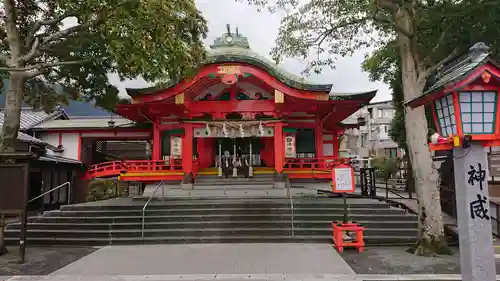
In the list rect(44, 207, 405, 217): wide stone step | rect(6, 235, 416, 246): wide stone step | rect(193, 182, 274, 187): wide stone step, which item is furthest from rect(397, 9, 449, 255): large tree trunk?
rect(193, 182, 274, 187): wide stone step

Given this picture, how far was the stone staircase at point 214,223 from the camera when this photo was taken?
33.4 ft

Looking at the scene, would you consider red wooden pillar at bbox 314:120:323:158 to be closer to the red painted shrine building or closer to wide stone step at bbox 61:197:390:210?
the red painted shrine building

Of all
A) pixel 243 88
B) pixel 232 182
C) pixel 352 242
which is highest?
pixel 243 88

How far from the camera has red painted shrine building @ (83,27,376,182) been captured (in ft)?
46.5

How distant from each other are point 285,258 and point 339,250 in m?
1.51

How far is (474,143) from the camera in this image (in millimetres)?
4965

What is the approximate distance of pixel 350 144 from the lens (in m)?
49.9

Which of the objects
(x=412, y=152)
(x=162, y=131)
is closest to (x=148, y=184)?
(x=162, y=131)

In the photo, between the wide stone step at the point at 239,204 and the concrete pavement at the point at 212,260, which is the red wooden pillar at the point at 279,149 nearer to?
the wide stone step at the point at 239,204

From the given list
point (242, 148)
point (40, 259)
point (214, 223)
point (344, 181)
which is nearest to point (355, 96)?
point (242, 148)

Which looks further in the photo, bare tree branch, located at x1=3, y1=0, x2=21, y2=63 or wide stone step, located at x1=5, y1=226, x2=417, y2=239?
wide stone step, located at x1=5, y1=226, x2=417, y2=239

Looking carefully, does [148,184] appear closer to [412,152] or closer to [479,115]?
[412,152]

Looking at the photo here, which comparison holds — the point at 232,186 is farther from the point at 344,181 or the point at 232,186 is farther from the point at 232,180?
the point at 344,181

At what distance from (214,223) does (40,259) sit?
4.65 meters
